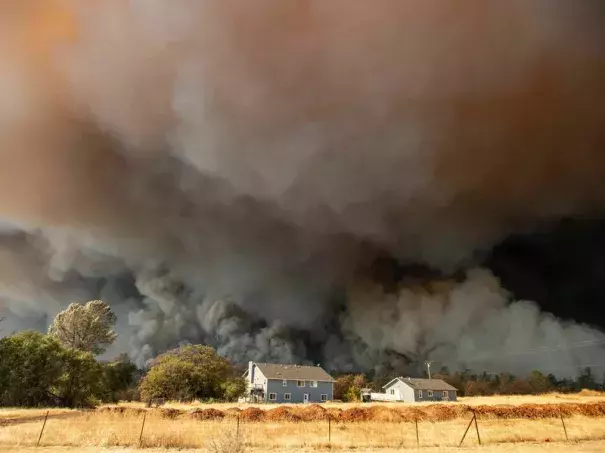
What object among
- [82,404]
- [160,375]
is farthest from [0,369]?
[160,375]

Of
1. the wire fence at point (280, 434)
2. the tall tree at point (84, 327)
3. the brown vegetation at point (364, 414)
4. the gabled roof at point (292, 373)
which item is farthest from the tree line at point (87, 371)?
the wire fence at point (280, 434)

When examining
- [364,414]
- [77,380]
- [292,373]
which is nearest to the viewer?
[364,414]

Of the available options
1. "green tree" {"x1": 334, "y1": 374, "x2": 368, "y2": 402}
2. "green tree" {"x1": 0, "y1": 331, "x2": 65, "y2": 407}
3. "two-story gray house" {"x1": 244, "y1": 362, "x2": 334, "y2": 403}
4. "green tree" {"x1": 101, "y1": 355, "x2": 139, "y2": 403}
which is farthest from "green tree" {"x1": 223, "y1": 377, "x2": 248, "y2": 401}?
"green tree" {"x1": 0, "y1": 331, "x2": 65, "y2": 407}

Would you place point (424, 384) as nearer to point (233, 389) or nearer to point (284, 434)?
point (233, 389)

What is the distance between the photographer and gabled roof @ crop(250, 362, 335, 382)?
86.0 meters

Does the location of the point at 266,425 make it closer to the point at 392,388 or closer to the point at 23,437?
the point at 23,437

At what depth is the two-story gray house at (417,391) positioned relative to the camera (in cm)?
9169

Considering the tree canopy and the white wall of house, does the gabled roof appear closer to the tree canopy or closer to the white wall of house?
the tree canopy

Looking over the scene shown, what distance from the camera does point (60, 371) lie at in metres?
53.5

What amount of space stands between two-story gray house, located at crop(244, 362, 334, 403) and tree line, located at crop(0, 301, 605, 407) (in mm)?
5663

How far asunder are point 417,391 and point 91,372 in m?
64.7

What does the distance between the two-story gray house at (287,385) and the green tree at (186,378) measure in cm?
915

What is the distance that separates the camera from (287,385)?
85.1 metres

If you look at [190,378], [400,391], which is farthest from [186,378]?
[400,391]
